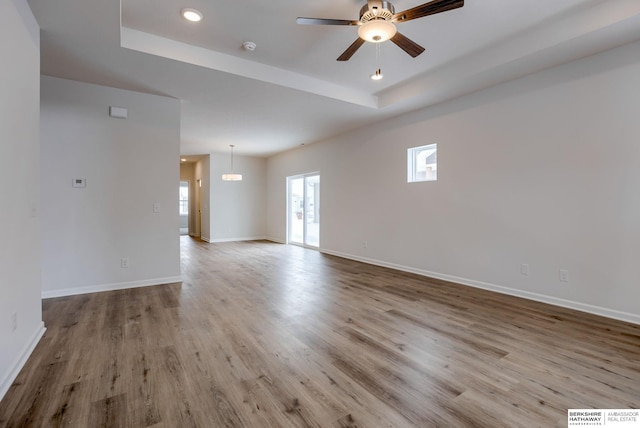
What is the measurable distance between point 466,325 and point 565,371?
84 centimetres

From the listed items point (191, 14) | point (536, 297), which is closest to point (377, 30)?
point (191, 14)

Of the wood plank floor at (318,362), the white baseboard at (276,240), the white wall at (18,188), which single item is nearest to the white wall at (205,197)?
the white baseboard at (276,240)

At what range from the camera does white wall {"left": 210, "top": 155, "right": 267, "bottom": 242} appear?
8.96 m

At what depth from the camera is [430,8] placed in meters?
2.23

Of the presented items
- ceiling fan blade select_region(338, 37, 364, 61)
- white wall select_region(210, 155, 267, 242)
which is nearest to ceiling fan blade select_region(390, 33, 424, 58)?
ceiling fan blade select_region(338, 37, 364, 61)

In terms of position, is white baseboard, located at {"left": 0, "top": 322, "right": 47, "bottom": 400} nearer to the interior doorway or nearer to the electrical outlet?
the electrical outlet

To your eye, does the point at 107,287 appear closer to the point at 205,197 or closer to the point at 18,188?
the point at 18,188

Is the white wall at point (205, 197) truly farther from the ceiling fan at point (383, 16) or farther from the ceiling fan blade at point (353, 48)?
the ceiling fan at point (383, 16)

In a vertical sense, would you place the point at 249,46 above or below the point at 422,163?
above

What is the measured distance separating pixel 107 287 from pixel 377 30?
4.38 m

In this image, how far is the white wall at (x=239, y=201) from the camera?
8961mm

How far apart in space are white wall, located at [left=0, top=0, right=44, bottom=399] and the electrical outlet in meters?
4.93

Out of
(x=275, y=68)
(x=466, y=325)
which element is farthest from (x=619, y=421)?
(x=275, y=68)

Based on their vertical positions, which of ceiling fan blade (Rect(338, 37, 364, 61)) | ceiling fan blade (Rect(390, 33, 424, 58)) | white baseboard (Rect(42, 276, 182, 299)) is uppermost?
ceiling fan blade (Rect(338, 37, 364, 61))
